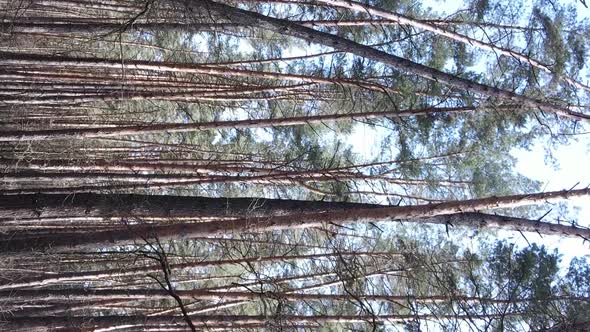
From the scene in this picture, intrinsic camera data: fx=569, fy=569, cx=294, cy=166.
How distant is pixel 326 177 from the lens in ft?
22.8

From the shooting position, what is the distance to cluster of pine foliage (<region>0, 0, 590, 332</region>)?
5012 mm

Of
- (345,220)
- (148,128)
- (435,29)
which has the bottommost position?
(345,220)

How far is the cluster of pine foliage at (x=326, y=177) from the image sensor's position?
5.01 m

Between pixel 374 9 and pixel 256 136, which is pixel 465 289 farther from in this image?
pixel 256 136

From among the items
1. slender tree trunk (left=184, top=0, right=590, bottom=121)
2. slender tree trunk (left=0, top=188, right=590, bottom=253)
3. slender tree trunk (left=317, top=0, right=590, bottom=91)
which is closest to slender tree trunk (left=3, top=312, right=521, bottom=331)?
slender tree trunk (left=0, top=188, right=590, bottom=253)

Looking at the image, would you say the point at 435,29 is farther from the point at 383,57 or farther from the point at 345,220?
the point at 345,220

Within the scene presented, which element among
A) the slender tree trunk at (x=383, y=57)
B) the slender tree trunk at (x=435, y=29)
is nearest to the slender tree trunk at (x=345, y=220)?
the slender tree trunk at (x=383, y=57)

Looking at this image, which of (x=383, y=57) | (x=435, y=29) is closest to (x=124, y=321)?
(x=383, y=57)

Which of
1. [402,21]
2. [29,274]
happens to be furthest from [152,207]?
[402,21]

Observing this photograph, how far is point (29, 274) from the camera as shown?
23.3 feet

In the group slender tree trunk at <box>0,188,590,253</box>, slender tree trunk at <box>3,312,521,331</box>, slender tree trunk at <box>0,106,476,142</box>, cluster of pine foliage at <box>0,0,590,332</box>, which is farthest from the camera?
slender tree trunk at <box>0,106,476,142</box>

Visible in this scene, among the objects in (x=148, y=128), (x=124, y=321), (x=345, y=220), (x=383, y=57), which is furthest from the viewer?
(x=148, y=128)

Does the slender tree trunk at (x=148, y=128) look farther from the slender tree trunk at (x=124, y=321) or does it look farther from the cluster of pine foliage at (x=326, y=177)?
the slender tree trunk at (x=124, y=321)

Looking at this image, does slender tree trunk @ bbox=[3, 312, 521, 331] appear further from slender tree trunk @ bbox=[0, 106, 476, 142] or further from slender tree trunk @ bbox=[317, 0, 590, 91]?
slender tree trunk @ bbox=[317, 0, 590, 91]
